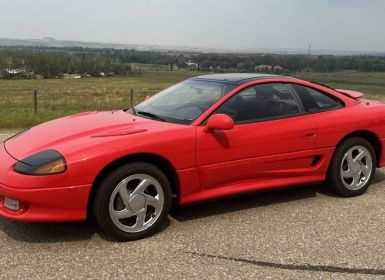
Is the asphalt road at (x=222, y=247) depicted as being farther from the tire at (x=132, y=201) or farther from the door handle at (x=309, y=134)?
the door handle at (x=309, y=134)

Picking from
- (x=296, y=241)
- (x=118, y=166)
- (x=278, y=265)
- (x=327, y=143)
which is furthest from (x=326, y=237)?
(x=118, y=166)

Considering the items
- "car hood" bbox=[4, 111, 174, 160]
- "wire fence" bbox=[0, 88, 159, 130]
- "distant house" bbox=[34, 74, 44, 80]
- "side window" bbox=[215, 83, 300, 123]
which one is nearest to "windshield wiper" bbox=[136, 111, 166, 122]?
"car hood" bbox=[4, 111, 174, 160]

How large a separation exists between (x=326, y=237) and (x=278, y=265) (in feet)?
2.49

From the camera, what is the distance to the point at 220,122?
4.05 metres

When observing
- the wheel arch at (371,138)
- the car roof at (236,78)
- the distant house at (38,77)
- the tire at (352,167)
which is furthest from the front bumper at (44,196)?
the distant house at (38,77)

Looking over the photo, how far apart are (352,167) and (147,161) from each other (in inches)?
97.0

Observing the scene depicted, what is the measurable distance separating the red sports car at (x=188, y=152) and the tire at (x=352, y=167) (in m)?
0.01

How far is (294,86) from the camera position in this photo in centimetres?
497

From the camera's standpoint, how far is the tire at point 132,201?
12.1ft

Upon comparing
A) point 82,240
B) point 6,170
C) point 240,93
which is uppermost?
point 240,93

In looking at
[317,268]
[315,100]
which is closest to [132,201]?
[317,268]

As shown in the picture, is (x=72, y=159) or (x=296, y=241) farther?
(x=296, y=241)

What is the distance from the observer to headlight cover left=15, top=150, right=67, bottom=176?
354 cm

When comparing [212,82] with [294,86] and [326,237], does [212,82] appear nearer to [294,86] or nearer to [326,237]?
[294,86]
